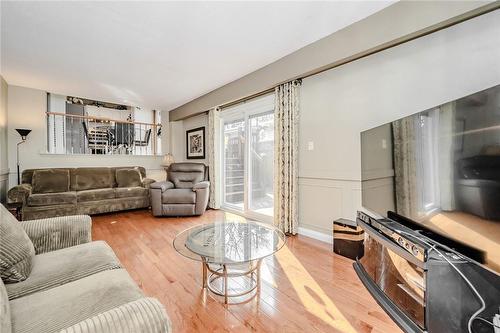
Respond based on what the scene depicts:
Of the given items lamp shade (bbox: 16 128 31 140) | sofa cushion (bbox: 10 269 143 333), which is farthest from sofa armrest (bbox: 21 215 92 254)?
lamp shade (bbox: 16 128 31 140)

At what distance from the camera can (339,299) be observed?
1.56 metres

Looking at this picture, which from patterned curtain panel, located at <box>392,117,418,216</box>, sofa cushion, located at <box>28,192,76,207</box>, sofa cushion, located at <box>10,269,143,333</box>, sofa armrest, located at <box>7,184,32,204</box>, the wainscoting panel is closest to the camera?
sofa cushion, located at <box>10,269,143,333</box>

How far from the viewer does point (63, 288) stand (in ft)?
3.32

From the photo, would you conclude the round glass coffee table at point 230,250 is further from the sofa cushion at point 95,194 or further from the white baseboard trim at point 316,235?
the sofa cushion at point 95,194

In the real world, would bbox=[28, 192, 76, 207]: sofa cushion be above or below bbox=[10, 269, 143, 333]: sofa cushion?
above

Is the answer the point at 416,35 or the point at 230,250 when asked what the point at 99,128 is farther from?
the point at 416,35

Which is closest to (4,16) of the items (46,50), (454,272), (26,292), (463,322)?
(46,50)

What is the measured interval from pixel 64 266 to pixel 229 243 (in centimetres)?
103

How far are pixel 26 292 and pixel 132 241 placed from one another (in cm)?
178

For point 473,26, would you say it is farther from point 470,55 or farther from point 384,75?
point 384,75

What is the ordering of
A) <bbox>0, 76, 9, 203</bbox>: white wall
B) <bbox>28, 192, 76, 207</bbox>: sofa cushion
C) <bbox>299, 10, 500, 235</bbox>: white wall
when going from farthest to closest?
1. <bbox>0, 76, 9, 203</bbox>: white wall
2. <bbox>28, 192, 76, 207</bbox>: sofa cushion
3. <bbox>299, 10, 500, 235</bbox>: white wall

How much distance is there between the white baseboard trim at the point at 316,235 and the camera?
2588 mm

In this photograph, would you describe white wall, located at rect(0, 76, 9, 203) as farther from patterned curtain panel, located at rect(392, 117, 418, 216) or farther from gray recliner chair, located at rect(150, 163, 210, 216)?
patterned curtain panel, located at rect(392, 117, 418, 216)

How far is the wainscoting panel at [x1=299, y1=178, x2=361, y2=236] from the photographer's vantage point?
2.39m
